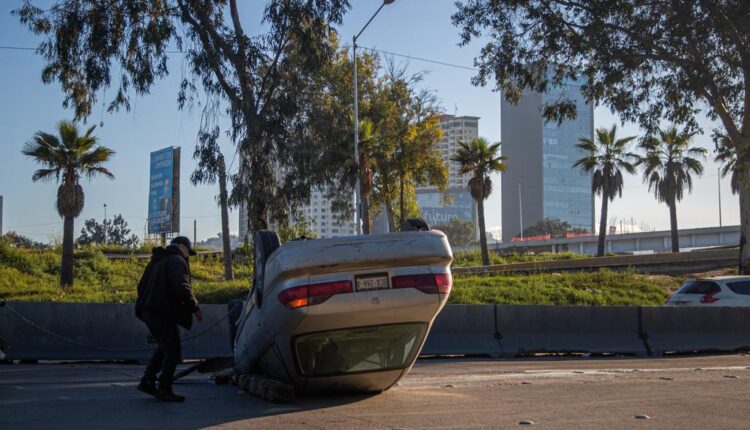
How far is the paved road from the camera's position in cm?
670

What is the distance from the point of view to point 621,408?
740cm

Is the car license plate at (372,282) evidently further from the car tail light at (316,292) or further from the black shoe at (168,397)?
the black shoe at (168,397)

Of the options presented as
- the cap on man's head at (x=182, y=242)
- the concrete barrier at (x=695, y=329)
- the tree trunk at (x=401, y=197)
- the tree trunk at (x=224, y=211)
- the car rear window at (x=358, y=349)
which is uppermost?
the tree trunk at (x=401, y=197)

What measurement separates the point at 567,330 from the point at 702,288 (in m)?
6.55

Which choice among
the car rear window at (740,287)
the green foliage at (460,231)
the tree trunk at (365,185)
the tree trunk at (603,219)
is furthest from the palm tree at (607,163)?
the green foliage at (460,231)

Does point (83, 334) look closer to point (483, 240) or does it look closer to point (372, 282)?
point (372, 282)

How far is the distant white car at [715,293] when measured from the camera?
2070 cm

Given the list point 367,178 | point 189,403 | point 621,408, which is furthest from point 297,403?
point 367,178

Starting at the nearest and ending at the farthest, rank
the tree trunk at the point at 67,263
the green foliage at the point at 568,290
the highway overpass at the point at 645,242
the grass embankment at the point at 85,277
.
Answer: the green foliage at the point at 568,290 < the grass embankment at the point at 85,277 < the tree trunk at the point at 67,263 < the highway overpass at the point at 645,242

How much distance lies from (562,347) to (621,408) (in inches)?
351

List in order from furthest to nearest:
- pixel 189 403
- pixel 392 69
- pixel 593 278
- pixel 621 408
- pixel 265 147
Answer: pixel 392 69
pixel 593 278
pixel 265 147
pixel 189 403
pixel 621 408

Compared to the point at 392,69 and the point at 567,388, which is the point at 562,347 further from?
the point at 392,69

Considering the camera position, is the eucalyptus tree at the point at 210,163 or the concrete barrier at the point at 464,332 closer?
the concrete barrier at the point at 464,332

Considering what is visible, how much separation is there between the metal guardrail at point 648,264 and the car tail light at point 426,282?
3291cm
